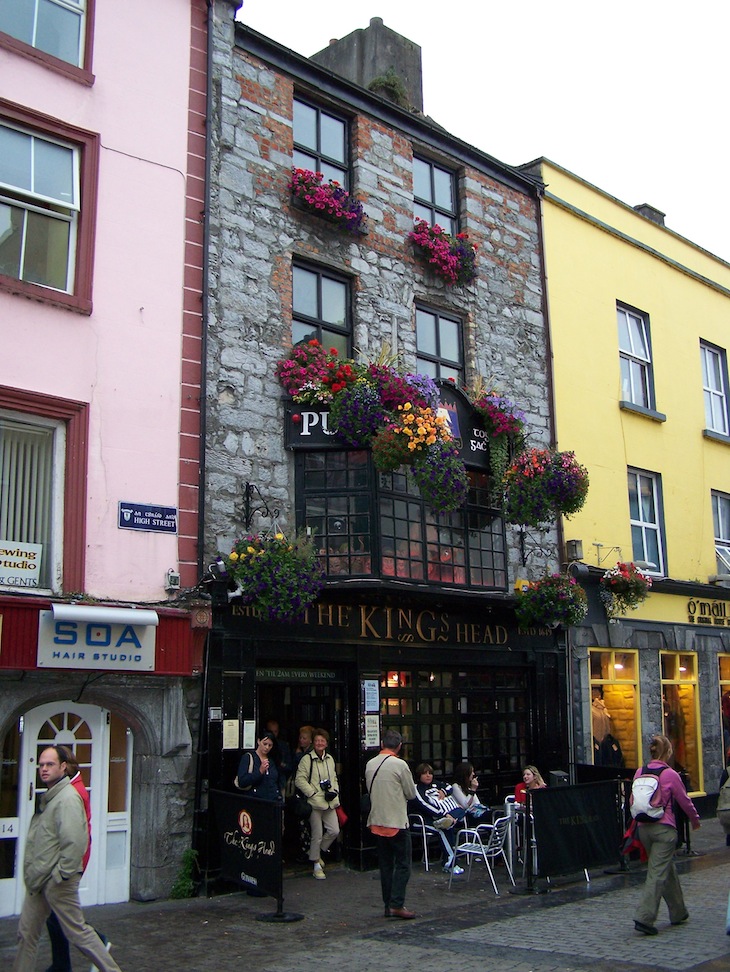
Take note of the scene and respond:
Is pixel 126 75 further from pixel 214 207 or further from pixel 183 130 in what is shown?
pixel 214 207

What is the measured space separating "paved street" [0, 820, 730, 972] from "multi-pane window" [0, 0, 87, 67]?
925 cm

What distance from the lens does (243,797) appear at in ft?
32.3

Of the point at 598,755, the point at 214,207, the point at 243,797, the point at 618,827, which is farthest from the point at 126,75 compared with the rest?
the point at 598,755

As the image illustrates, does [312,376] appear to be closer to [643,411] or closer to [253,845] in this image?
[253,845]

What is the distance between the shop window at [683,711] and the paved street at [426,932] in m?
6.36

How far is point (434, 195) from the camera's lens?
1580 cm

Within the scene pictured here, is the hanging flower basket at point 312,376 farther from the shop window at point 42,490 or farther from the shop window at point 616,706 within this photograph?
the shop window at point 616,706

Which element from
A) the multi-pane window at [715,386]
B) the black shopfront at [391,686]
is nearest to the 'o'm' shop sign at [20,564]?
the black shopfront at [391,686]

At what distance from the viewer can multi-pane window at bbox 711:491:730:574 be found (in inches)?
776

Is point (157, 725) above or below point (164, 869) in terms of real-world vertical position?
above

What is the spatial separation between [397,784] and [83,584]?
3.81 m

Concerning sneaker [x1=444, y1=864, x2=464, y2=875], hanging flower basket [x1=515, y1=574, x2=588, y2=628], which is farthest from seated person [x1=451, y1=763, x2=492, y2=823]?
hanging flower basket [x1=515, y1=574, x2=588, y2=628]

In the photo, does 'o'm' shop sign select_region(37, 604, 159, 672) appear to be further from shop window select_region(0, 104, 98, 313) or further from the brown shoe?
the brown shoe

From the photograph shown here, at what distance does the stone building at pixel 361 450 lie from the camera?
12055 mm
